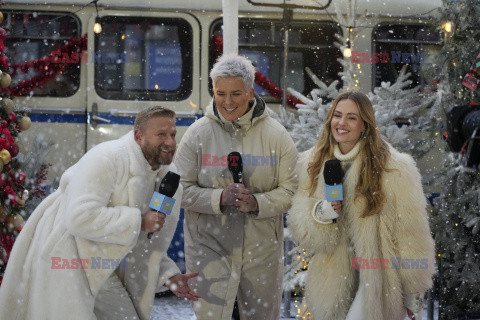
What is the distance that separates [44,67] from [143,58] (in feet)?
3.46

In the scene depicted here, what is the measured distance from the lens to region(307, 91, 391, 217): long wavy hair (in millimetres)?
4355

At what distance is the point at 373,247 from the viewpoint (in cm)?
435

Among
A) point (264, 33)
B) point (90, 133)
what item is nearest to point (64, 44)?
point (90, 133)

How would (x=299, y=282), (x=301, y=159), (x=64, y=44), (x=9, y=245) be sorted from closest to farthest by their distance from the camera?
(x=301, y=159) → (x=9, y=245) → (x=299, y=282) → (x=64, y=44)

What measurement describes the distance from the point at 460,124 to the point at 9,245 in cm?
441

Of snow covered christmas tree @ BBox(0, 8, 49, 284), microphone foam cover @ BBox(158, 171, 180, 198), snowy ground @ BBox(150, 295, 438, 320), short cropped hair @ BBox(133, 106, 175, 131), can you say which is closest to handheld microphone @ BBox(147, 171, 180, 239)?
microphone foam cover @ BBox(158, 171, 180, 198)

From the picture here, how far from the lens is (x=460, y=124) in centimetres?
277

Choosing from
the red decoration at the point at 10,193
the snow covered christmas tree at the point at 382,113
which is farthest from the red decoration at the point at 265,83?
the red decoration at the point at 10,193

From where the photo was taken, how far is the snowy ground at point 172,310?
24.7ft

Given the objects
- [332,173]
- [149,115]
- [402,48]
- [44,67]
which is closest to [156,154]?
[149,115]

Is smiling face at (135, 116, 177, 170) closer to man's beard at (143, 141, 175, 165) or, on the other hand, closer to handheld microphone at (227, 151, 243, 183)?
man's beard at (143, 141, 175, 165)

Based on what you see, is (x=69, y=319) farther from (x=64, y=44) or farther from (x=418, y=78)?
(x=418, y=78)

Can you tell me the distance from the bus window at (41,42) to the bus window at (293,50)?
1.55 m

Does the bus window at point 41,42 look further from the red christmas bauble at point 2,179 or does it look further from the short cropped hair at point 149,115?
the short cropped hair at point 149,115
